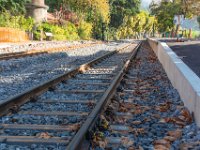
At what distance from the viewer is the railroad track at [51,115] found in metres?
5.63

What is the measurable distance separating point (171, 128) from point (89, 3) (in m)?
67.7

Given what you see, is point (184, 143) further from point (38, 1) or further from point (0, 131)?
point (38, 1)

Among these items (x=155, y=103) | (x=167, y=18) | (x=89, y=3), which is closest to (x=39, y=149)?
(x=155, y=103)

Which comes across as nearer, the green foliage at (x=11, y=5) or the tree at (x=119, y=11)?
the green foliage at (x=11, y=5)

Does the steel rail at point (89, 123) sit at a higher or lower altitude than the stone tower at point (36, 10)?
higher

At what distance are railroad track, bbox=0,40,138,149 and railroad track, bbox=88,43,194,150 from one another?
0.65ft

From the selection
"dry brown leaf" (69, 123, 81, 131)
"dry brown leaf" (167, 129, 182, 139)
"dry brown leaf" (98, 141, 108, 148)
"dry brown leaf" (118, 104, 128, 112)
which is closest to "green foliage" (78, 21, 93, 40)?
"dry brown leaf" (118, 104, 128, 112)

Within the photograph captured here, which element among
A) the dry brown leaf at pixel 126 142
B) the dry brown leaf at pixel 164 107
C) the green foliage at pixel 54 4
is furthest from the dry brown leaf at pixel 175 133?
the green foliage at pixel 54 4

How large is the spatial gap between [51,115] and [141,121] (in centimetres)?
140

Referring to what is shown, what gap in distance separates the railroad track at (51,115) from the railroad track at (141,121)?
0.65ft

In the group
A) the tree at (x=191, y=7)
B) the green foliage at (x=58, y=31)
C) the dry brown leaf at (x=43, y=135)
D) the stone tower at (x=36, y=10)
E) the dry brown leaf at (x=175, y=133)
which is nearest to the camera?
the dry brown leaf at (x=43, y=135)

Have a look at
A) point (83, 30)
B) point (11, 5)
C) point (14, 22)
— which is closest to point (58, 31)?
point (14, 22)

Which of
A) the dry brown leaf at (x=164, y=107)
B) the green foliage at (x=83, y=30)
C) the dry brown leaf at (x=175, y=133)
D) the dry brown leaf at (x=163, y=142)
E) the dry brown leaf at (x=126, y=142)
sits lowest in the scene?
the green foliage at (x=83, y=30)

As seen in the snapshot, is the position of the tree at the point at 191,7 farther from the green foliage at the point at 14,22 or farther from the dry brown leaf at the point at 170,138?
the dry brown leaf at the point at 170,138
